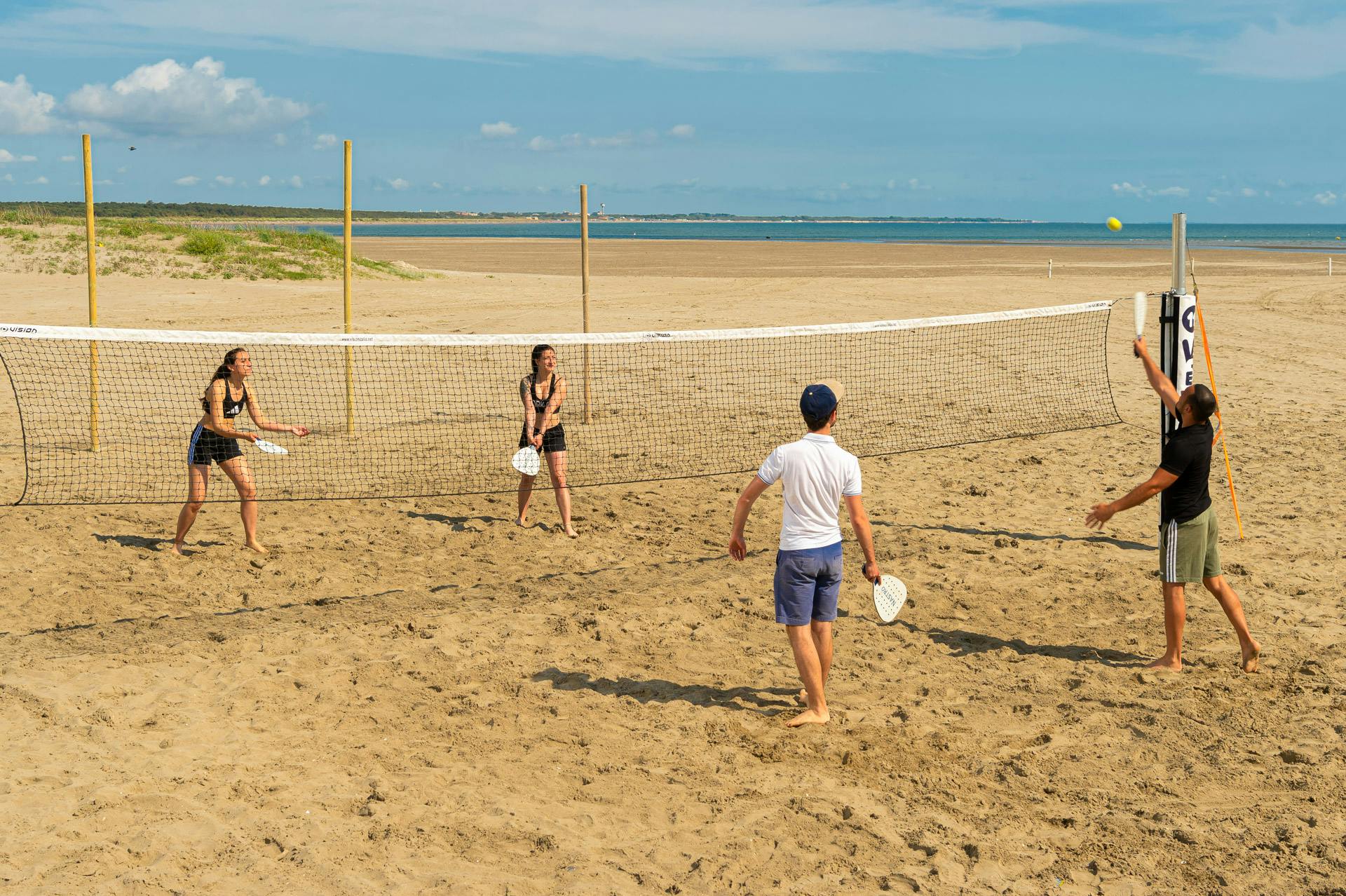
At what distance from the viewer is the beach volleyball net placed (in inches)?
425

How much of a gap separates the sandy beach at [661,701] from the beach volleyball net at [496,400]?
73 centimetres

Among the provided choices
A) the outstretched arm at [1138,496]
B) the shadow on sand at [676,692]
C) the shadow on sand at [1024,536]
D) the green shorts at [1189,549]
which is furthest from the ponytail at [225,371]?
the green shorts at [1189,549]

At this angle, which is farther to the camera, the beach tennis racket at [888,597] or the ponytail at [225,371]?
the ponytail at [225,371]

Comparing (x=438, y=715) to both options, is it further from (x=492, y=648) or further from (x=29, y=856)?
(x=29, y=856)

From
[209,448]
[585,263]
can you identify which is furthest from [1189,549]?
[585,263]

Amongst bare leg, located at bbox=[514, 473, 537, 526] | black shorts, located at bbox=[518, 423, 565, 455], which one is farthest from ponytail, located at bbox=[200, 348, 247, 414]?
bare leg, located at bbox=[514, 473, 537, 526]

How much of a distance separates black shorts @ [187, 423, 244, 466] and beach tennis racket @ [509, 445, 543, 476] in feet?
6.61

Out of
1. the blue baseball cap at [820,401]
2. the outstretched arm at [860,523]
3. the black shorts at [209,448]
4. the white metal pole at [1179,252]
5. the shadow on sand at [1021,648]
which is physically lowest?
the shadow on sand at [1021,648]

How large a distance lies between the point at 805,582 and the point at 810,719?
2.49 feet

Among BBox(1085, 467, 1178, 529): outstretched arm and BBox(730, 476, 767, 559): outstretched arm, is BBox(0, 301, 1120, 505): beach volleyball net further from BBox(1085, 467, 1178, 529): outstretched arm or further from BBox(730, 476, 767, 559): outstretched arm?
BBox(1085, 467, 1178, 529): outstretched arm

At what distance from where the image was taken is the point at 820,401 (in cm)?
574

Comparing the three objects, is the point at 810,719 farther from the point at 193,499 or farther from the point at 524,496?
the point at 193,499

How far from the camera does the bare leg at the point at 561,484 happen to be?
9398 millimetres

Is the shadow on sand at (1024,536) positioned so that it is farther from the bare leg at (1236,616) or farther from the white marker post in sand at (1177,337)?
the bare leg at (1236,616)
